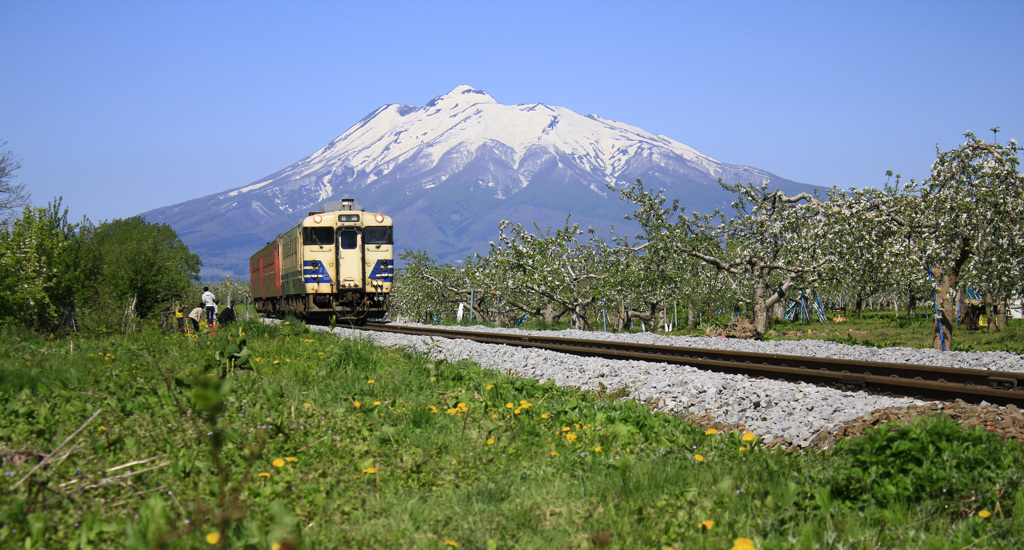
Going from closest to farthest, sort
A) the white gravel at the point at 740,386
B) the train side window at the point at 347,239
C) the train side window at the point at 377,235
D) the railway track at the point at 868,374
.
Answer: the white gravel at the point at 740,386
the railway track at the point at 868,374
the train side window at the point at 347,239
the train side window at the point at 377,235

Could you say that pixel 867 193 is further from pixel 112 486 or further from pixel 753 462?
pixel 112 486

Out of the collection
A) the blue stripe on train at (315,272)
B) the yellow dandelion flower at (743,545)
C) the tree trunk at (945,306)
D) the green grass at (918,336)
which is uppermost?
the blue stripe on train at (315,272)

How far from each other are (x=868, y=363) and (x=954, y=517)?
6.70 m

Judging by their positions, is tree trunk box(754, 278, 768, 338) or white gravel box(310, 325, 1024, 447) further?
tree trunk box(754, 278, 768, 338)

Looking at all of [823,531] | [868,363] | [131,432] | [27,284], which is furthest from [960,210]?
A: [27,284]

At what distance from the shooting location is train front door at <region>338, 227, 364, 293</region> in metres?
22.7

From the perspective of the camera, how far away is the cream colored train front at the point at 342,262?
2248 cm

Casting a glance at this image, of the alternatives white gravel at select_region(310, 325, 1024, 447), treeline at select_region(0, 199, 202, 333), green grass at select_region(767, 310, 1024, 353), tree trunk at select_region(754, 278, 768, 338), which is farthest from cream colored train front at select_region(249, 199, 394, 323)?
treeline at select_region(0, 199, 202, 333)

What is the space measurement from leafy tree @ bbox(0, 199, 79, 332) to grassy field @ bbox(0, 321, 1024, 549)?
130ft

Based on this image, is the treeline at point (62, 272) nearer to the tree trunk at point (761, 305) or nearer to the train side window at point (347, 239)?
the train side window at point (347, 239)

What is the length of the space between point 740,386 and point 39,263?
151 feet

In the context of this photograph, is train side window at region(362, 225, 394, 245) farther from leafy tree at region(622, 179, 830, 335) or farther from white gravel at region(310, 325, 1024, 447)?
white gravel at region(310, 325, 1024, 447)

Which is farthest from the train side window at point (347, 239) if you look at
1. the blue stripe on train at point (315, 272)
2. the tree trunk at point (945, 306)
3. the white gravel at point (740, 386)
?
the tree trunk at point (945, 306)

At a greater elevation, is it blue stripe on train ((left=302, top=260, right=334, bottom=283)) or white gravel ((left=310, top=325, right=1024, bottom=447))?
blue stripe on train ((left=302, top=260, right=334, bottom=283))
